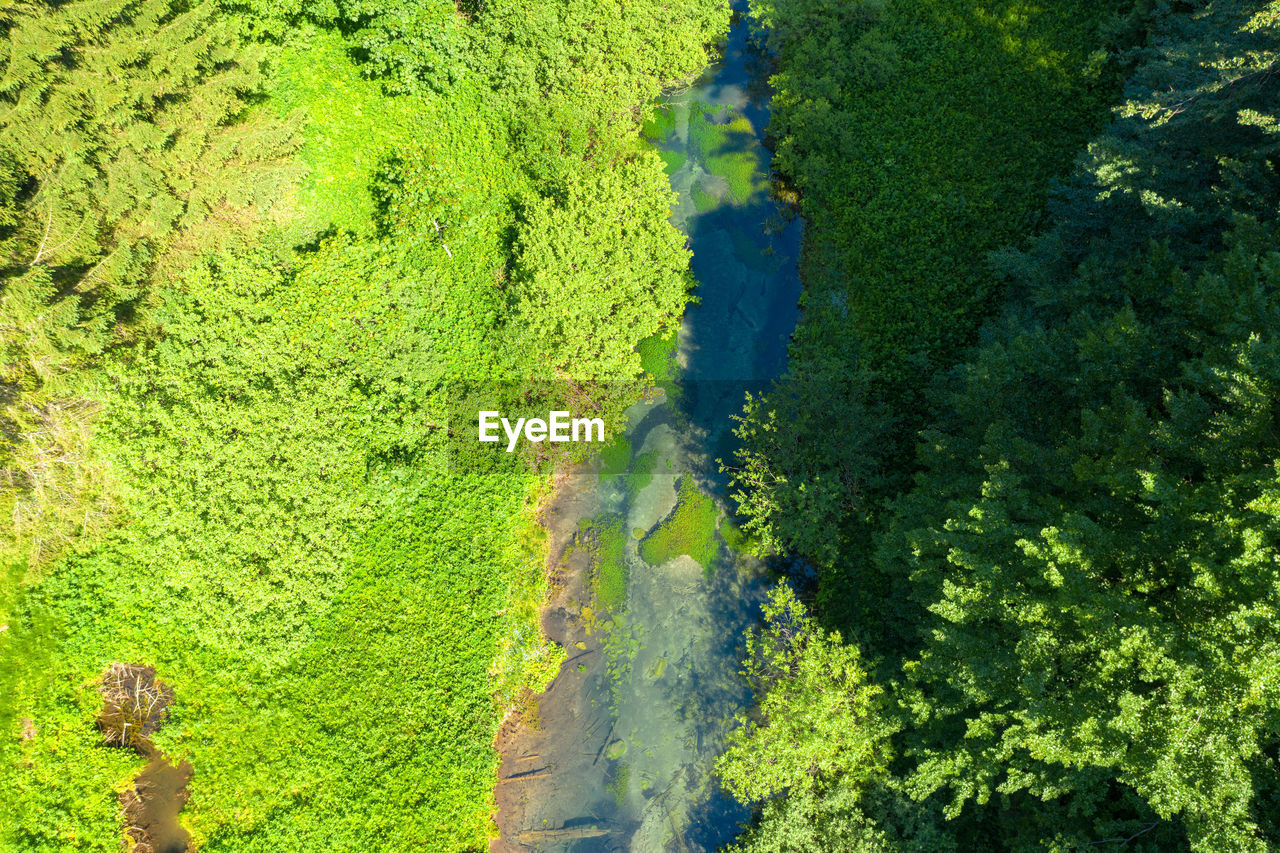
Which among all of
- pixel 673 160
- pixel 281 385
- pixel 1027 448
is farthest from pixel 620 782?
pixel 673 160

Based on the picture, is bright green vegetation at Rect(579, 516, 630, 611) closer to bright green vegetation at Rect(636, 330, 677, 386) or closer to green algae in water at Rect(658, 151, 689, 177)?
bright green vegetation at Rect(636, 330, 677, 386)

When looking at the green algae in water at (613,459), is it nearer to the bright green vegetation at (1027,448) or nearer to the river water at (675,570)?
the river water at (675,570)

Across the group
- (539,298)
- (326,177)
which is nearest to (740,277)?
(539,298)

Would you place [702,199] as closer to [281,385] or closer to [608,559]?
[608,559]

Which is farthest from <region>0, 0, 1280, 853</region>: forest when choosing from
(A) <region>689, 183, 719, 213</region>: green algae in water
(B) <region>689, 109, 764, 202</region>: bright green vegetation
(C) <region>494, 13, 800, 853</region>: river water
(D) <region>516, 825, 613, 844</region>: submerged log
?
(A) <region>689, 183, 719, 213</region>: green algae in water

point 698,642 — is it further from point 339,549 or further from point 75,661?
point 75,661
